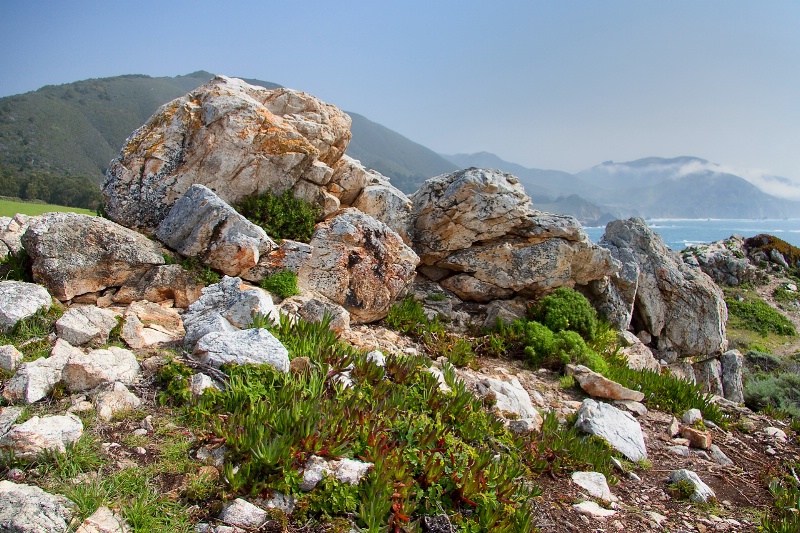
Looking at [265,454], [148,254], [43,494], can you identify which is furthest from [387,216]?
[43,494]

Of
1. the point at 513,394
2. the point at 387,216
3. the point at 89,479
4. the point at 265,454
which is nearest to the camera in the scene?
the point at 89,479

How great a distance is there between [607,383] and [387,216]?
21.8 feet

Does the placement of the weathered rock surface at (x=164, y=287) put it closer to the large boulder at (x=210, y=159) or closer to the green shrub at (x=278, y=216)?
the large boulder at (x=210, y=159)

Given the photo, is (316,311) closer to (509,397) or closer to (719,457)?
(509,397)

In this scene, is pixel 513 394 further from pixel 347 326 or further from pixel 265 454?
pixel 265 454

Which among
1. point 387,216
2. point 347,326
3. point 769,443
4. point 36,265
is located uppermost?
point 387,216

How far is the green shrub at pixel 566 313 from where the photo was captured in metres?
11.8

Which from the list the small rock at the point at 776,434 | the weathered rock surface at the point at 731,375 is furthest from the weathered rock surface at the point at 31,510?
the weathered rock surface at the point at 731,375

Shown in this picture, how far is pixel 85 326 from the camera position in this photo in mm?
6195

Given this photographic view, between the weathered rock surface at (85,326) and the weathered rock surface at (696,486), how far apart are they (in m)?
8.02

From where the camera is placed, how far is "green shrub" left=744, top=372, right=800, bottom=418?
13.2m

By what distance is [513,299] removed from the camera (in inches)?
507

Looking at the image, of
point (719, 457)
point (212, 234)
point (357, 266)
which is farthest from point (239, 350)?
point (719, 457)

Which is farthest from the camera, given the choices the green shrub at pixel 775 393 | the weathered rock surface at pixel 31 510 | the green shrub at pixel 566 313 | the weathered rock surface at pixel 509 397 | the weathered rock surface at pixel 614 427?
the green shrub at pixel 775 393
